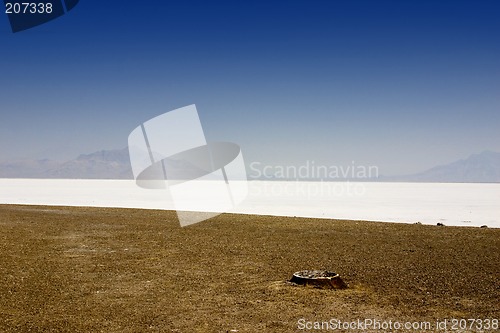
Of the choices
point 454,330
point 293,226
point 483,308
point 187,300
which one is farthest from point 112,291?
point 293,226

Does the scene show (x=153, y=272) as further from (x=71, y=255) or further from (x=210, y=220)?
(x=210, y=220)

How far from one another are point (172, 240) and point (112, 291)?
649cm

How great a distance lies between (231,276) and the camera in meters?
10.8

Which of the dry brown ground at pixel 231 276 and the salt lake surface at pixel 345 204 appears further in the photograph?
the salt lake surface at pixel 345 204

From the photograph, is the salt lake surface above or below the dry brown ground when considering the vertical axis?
below

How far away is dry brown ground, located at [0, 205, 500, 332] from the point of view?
7.84 meters

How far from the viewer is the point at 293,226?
1981 centimetres

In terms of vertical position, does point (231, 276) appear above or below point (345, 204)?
above

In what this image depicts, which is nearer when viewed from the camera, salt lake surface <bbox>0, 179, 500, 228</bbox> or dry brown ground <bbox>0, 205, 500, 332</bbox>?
dry brown ground <bbox>0, 205, 500, 332</bbox>

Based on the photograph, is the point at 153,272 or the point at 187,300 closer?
the point at 187,300

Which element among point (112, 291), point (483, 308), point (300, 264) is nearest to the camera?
point (483, 308)

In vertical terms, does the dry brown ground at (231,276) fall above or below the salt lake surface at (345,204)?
above

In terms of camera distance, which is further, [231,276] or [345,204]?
[345,204]

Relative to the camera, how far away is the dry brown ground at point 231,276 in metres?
7.84
